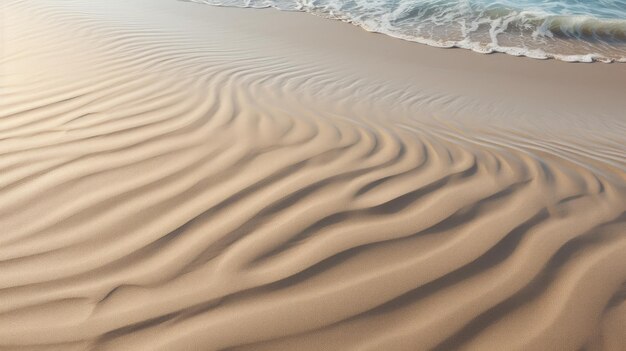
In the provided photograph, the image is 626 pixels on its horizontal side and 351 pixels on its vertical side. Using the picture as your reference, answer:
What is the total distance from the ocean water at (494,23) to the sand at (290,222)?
438cm

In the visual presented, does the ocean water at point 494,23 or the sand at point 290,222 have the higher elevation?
the ocean water at point 494,23

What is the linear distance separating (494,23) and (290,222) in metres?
8.30

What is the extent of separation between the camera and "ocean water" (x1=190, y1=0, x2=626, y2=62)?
7117 millimetres

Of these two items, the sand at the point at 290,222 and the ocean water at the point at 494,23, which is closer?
the sand at the point at 290,222

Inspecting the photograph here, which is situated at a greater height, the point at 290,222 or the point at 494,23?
the point at 494,23

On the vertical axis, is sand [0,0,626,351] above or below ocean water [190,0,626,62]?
below

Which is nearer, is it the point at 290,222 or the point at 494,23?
the point at 290,222

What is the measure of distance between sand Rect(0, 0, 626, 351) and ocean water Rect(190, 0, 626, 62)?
4383mm

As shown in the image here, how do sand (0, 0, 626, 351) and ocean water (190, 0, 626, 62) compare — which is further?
ocean water (190, 0, 626, 62)

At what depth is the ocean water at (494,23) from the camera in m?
7.12

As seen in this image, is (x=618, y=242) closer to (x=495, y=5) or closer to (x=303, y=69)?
(x=303, y=69)

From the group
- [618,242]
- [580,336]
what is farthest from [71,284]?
[618,242]

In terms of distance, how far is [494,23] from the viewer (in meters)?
8.17

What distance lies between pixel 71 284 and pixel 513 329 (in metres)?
1.36
